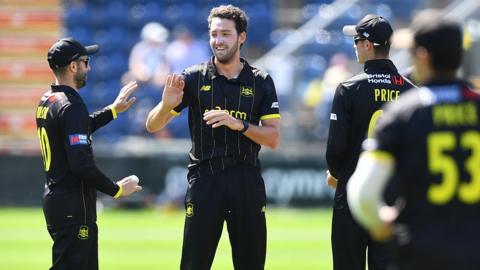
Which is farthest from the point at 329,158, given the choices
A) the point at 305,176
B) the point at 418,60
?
the point at 305,176

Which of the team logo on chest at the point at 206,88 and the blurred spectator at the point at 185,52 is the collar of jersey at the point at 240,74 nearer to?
the team logo on chest at the point at 206,88

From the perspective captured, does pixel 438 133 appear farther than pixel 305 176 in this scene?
No

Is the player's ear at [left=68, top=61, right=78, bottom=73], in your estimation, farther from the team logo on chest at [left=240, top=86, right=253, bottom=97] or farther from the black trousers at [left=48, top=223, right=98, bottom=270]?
the team logo on chest at [left=240, top=86, right=253, bottom=97]

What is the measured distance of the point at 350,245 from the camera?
24.5 ft

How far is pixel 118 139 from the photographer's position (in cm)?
1850

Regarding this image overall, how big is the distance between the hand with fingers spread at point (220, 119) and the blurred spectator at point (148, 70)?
10927mm

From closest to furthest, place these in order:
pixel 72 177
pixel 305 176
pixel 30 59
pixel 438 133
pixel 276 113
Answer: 1. pixel 438 133
2. pixel 72 177
3. pixel 276 113
4. pixel 305 176
5. pixel 30 59

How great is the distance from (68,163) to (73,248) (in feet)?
2.13

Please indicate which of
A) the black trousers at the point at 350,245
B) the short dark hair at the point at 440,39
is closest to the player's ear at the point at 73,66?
the black trousers at the point at 350,245

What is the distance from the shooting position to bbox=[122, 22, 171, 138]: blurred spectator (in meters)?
18.2

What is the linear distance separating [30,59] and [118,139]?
3.71m

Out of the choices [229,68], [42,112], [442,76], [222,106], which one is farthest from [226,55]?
[442,76]

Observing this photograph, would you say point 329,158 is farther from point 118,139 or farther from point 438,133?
point 118,139

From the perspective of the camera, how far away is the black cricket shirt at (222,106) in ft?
24.7
